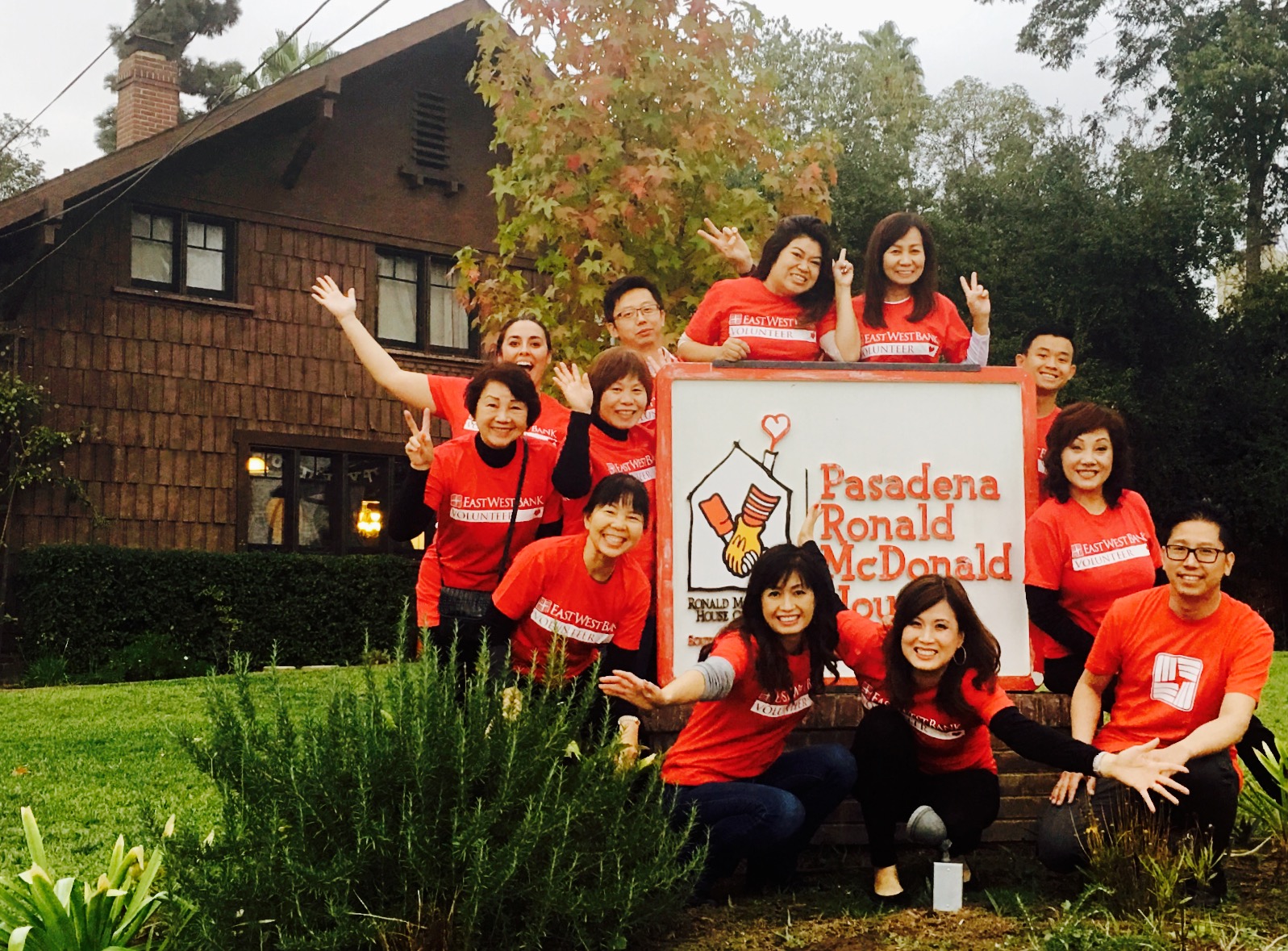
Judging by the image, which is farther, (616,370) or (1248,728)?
(616,370)

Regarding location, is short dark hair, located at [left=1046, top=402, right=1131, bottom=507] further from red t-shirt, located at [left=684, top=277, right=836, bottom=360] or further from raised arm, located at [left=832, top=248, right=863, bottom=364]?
red t-shirt, located at [left=684, top=277, right=836, bottom=360]

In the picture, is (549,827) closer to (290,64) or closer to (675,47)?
(675,47)

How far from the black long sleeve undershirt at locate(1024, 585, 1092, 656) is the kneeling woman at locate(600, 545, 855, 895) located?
0.92 metres

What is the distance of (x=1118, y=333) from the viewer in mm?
19875

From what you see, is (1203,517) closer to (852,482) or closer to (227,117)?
(852,482)

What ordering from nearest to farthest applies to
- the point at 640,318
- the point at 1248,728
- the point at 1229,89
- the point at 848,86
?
the point at 1248,728, the point at 640,318, the point at 1229,89, the point at 848,86

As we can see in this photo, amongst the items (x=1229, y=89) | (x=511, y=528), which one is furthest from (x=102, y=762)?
(x=1229, y=89)

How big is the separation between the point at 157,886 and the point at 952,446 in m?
3.03

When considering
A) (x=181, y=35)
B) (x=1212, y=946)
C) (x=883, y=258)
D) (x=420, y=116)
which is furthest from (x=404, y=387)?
(x=181, y=35)

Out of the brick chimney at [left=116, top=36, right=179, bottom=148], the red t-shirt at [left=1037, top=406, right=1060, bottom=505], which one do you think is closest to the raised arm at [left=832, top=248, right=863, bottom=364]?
the red t-shirt at [left=1037, top=406, right=1060, bottom=505]

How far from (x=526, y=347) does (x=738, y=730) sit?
5.87 ft

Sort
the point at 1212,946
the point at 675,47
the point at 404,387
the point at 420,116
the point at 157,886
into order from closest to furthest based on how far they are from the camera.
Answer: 1. the point at 1212,946
2. the point at 157,886
3. the point at 404,387
4. the point at 675,47
5. the point at 420,116

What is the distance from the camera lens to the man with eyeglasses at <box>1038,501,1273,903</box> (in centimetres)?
407

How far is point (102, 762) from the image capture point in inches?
293
